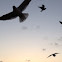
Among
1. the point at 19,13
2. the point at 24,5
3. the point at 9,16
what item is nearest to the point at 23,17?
the point at 19,13

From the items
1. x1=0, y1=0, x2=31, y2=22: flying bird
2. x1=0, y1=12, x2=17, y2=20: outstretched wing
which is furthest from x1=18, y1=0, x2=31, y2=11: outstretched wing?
x1=0, y1=12, x2=17, y2=20: outstretched wing

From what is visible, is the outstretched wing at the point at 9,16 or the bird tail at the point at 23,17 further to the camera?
the outstretched wing at the point at 9,16

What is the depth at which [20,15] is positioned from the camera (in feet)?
95.7

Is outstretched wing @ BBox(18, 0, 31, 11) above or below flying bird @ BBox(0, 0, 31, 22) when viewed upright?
above

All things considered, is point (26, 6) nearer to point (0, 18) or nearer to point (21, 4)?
point (21, 4)

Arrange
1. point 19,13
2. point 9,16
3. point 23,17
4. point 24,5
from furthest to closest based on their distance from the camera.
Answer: point 24,5, point 9,16, point 19,13, point 23,17

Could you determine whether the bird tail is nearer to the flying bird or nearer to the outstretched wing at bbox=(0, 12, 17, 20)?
the flying bird

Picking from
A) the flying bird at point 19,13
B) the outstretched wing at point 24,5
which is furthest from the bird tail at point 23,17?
the outstretched wing at point 24,5

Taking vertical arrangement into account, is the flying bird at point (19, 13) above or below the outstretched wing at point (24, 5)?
below

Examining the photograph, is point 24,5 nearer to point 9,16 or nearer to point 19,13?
point 19,13

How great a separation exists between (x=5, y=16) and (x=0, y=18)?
1.43m

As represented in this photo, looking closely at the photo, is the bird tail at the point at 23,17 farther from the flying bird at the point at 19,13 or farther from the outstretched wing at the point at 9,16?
the outstretched wing at the point at 9,16

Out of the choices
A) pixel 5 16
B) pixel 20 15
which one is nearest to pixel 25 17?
pixel 20 15

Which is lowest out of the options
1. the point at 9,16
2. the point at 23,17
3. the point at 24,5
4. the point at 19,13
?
the point at 23,17
